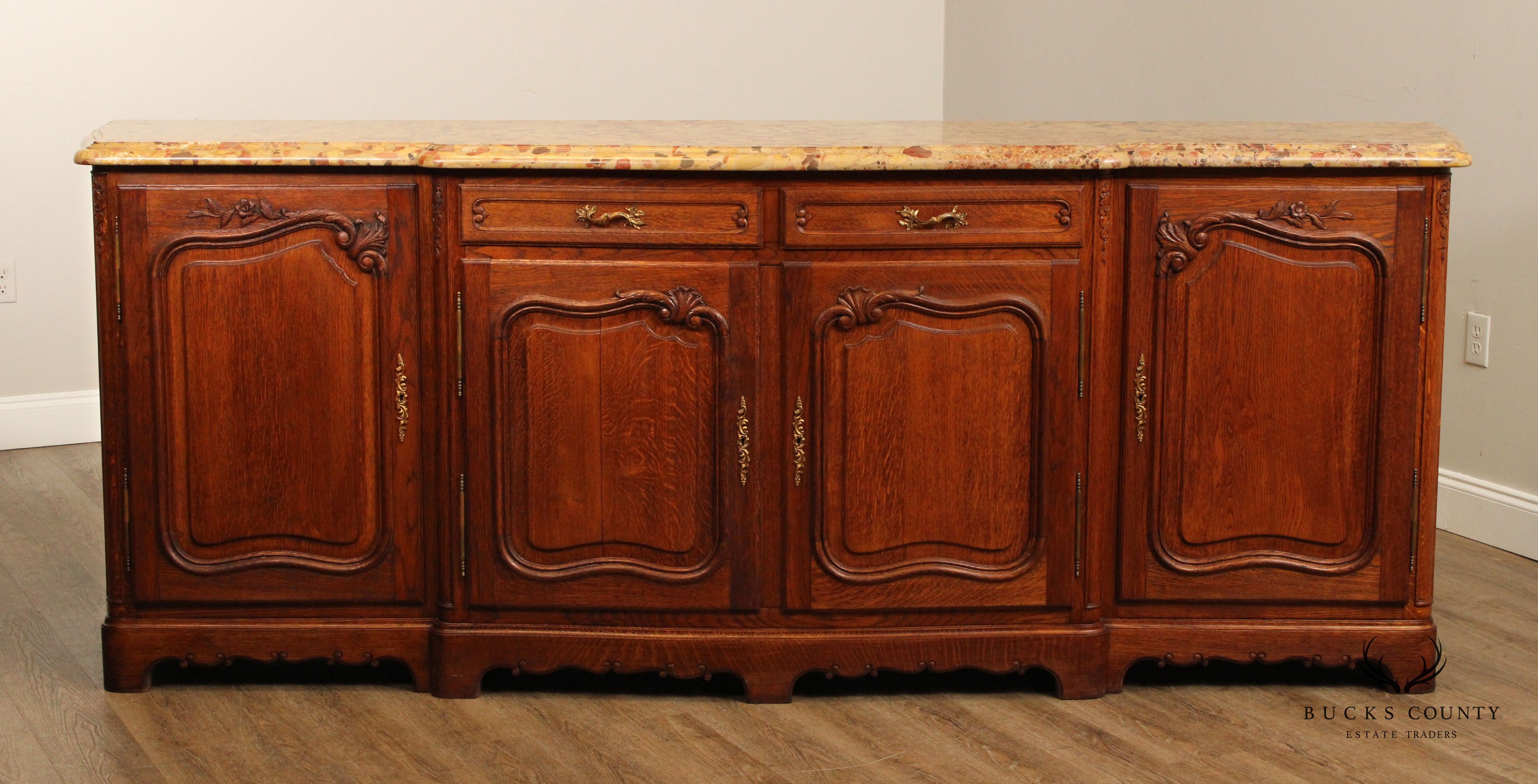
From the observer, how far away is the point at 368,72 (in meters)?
4.28

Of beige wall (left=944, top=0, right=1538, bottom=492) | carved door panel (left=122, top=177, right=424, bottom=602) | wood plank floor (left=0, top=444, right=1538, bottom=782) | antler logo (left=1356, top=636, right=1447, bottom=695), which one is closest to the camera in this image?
wood plank floor (left=0, top=444, right=1538, bottom=782)

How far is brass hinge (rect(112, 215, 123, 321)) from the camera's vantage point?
2.26 meters

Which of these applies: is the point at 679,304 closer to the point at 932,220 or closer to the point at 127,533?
the point at 932,220

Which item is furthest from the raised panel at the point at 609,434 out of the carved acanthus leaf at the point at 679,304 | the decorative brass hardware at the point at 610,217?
the decorative brass hardware at the point at 610,217

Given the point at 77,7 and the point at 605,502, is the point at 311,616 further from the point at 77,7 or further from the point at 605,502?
the point at 77,7

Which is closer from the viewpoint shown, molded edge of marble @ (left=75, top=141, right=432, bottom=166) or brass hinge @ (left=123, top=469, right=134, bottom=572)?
molded edge of marble @ (left=75, top=141, right=432, bottom=166)

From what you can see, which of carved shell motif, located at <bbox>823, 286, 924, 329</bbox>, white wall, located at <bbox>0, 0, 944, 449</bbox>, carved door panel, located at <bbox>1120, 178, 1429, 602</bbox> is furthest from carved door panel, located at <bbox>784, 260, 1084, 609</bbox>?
white wall, located at <bbox>0, 0, 944, 449</bbox>

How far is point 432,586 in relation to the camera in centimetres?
239

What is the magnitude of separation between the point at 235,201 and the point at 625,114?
8.21 feet

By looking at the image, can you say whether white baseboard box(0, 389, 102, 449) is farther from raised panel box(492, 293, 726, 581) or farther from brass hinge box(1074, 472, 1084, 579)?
brass hinge box(1074, 472, 1084, 579)

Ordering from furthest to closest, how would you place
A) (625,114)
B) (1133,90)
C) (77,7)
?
(625,114) < (1133,90) < (77,7)

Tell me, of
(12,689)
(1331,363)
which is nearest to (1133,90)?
(1331,363)

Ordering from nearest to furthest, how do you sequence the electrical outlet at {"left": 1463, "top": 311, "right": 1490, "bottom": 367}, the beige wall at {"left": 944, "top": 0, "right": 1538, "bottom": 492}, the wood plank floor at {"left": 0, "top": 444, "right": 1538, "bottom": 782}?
1. the wood plank floor at {"left": 0, "top": 444, "right": 1538, "bottom": 782}
2. the beige wall at {"left": 944, "top": 0, "right": 1538, "bottom": 492}
3. the electrical outlet at {"left": 1463, "top": 311, "right": 1490, "bottom": 367}

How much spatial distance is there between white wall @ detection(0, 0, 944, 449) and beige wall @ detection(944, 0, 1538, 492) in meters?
1.15
